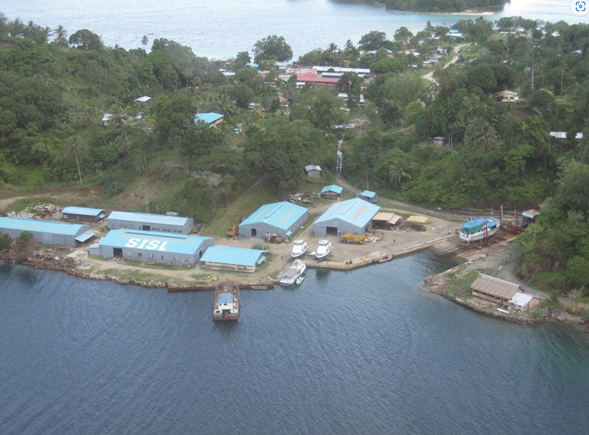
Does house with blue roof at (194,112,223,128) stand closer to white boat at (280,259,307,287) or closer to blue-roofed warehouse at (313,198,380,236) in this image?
blue-roofed warehouse at (313,198,380,236)

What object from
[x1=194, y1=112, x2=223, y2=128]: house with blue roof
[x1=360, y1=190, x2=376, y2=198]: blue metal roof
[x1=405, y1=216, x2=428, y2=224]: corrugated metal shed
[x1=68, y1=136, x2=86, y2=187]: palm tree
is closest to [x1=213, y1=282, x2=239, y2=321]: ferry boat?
[x1=405, y1=216, x2=428, y2=224]: corrugated metal shed

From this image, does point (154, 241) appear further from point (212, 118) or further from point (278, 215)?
point (212, 118)

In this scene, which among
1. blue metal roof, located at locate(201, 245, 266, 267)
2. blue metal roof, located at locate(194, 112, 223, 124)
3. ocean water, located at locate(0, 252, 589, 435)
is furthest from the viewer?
blue metal roof, located at locate(194, 112, 223, 124)

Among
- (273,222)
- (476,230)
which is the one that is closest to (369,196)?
(273,222)

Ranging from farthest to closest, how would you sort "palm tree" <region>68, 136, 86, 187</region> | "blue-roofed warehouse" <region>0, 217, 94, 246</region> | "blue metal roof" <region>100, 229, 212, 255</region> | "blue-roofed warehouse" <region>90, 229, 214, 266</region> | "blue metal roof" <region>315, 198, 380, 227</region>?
"palm tree" <region>68, 136, 86, 187</region>
"blue metal roof" <region>315, 198, 380, 227</region>
"blue-roofed warehouse" <region>0, 217, 94, 246</region>
"blue metal roof" <region>100, 229, 212, 255</region>
"blue-roofed warehouse" <region>90, 229, 214, 266</region>

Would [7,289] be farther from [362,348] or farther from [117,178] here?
[362,348]

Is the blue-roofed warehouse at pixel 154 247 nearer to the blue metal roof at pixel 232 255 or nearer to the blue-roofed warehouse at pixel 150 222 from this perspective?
the blue metal roof at pixel 232 255

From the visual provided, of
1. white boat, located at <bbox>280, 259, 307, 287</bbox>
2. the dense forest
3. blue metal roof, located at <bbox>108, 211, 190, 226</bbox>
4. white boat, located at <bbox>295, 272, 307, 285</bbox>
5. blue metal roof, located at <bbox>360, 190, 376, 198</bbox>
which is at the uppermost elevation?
the dense forest
